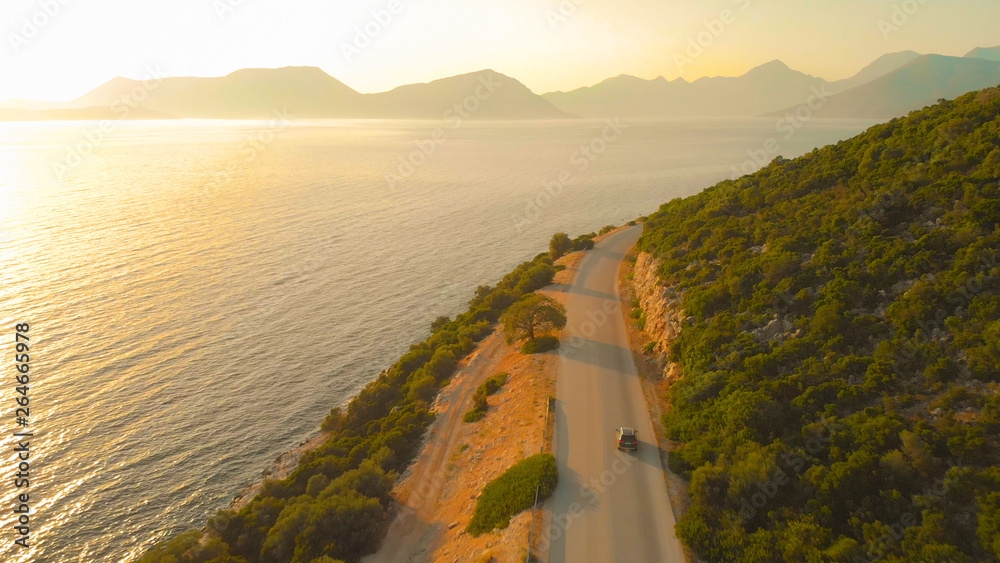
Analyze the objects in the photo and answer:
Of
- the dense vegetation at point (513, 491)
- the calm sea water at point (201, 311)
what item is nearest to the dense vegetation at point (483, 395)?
the dense vegetation at point (513, 491)

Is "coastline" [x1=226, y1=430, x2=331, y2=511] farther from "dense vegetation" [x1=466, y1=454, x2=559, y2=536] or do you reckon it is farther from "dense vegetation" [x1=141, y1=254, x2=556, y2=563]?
"dense vegetation" [x1=466, y1=454, x2=559, y2=536]

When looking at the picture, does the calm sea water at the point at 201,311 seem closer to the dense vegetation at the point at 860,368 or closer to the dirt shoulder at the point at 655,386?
the dirt shoulder at the point at 655,386

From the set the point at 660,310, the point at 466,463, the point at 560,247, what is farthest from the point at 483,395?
the point at 560,247

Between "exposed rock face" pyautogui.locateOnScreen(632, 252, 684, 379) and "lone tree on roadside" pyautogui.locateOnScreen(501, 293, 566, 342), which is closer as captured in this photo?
"exposed rock face" pyautogui.locateOnScreen(632, 252, 684, 379)

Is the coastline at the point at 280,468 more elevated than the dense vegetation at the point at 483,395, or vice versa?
the dense vegetation at the point at 483,395

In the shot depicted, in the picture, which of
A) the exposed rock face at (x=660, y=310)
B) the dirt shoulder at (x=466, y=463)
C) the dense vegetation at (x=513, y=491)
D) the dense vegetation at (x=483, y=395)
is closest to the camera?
the dirt shoulder at (x=466, y=463)

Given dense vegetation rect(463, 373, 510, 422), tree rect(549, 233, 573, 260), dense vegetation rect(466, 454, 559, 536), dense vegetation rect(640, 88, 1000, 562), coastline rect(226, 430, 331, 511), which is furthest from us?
tree rect(549, 233, 573, 260)

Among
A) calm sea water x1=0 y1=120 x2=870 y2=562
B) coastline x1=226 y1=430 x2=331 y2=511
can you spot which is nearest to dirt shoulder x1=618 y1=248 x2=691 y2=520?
calm sea water x1=0 y1=120 x2=870 y2=562

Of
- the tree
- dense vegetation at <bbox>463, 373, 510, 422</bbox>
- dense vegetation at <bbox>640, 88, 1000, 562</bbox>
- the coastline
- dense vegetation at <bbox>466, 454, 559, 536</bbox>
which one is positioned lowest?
the coastline
